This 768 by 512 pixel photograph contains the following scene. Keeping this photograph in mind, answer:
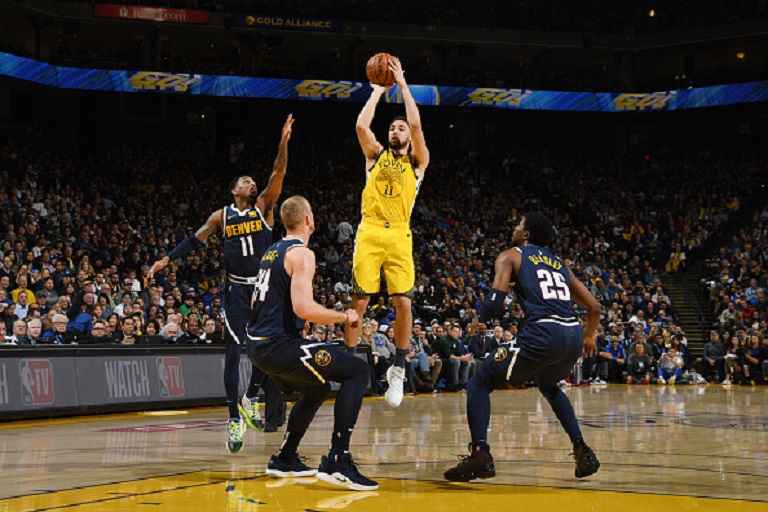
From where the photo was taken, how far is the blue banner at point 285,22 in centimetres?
3509

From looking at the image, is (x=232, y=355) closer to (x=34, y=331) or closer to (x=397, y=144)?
(x=397, y=144)

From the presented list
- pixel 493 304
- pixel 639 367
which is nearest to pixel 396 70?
pixel 493 304

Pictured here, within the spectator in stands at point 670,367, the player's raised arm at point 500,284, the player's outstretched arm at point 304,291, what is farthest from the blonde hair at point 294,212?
the spectator in stands at point 670,367

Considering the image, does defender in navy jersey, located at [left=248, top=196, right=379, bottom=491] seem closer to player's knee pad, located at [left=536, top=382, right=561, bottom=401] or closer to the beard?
player's knee pad, located at [left=536, top=382, right=561, bottom=401]

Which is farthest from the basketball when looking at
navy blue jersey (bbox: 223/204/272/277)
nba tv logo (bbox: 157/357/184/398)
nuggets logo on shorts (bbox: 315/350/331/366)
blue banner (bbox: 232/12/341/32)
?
blue banner (bbox: 232/12/341/32)

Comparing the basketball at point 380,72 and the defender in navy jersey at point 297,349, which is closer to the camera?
the defender in navy jersey at point 297,349

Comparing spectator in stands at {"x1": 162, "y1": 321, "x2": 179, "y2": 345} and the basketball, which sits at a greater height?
the basketball

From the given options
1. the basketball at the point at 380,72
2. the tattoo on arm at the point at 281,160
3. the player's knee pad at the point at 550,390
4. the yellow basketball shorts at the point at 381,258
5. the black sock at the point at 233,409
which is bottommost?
the black sock at the point at 233,409

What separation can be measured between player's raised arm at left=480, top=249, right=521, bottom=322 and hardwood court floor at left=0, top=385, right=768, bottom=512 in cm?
131

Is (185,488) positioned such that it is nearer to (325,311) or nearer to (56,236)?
(325,311)

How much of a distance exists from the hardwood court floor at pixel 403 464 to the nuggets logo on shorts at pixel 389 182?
2500mm

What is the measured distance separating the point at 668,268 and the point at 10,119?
75.1 ft

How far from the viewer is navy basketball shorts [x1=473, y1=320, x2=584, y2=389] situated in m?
7.67

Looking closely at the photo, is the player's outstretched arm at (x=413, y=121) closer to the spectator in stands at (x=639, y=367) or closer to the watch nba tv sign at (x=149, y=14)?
the spectator in stands at (x=639, y=367)
